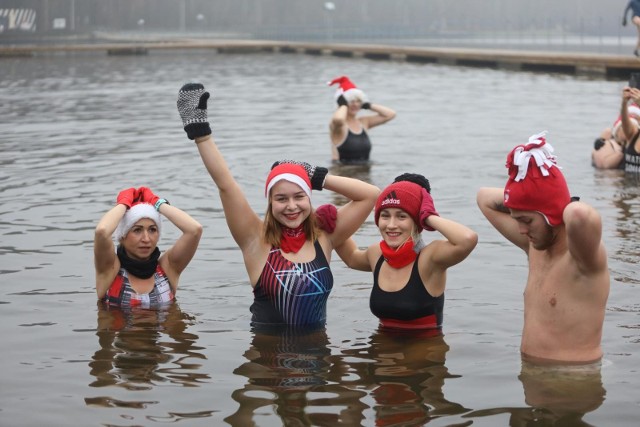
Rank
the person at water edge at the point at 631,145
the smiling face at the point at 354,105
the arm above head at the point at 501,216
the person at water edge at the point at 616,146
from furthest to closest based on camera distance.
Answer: the smiling face at the point at 354,105 < the person at water edge at the point at 616,146 < the person at water edge at the point at 631,145 < the arm above head at the point at 501,216

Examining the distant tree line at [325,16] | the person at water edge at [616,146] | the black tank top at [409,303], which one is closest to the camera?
the black tank top at [409,303]

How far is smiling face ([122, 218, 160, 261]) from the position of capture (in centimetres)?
827

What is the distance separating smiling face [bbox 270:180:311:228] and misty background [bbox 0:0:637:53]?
7955cm

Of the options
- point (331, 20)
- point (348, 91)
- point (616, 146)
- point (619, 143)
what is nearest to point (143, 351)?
point (348, 91)

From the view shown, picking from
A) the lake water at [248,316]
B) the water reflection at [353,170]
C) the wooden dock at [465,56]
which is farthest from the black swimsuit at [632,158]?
the wooden dock at [465,56]

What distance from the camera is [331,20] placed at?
15638 cm

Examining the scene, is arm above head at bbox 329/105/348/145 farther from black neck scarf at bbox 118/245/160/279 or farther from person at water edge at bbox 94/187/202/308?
black neck scarf at bbox 118/245/160/279

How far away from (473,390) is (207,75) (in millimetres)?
35495

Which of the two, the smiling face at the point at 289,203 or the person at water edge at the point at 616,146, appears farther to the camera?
the person at water edge at the point at 616,146

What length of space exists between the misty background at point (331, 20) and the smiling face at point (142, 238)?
78769 mm

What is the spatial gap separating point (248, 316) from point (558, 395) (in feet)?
9.56

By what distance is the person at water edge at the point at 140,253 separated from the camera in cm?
826

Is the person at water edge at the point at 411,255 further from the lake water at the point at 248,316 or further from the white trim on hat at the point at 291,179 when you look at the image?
the white trim on hat at the point at 291,179

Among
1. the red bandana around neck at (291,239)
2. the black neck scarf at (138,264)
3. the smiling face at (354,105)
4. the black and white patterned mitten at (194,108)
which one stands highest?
the smiling face at (354,105)
